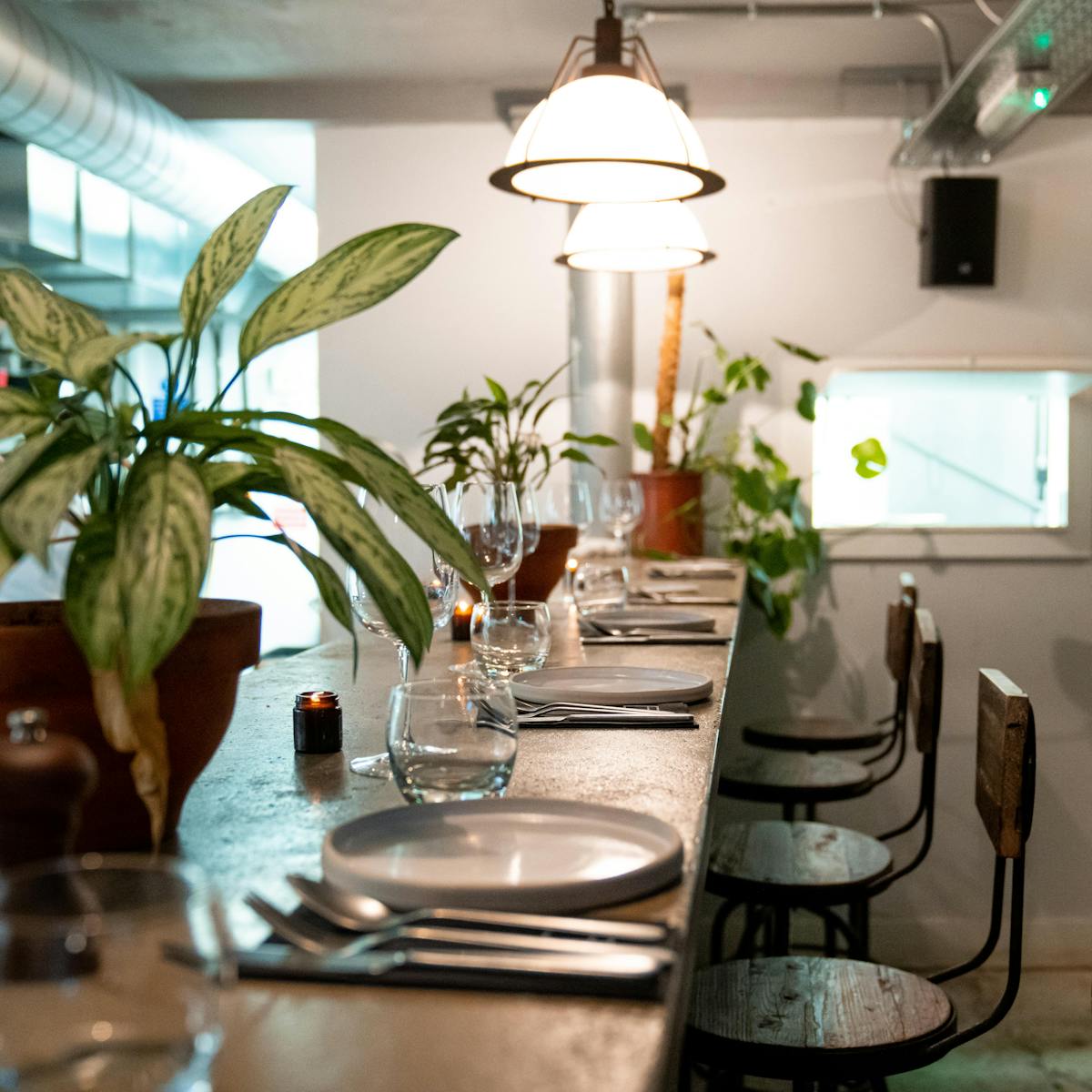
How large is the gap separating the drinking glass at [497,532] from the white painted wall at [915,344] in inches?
90.3

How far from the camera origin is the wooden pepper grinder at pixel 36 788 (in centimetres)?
70

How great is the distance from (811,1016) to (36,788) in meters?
1.07

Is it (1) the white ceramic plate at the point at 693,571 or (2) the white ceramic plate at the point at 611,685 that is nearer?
(2) the white ceramic plate at the point at 611,685

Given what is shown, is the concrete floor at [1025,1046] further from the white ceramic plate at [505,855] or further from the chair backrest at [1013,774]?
the white ceramic plate at [505,855]

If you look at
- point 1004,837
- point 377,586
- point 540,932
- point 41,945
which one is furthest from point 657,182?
point 41,945

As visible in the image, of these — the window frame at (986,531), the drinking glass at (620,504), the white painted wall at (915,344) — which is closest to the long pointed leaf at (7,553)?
the drinking glass at (620,504)

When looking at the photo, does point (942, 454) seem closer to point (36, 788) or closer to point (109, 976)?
point (36, 788)

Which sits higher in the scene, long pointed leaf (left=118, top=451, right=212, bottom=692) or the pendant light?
the pendant light

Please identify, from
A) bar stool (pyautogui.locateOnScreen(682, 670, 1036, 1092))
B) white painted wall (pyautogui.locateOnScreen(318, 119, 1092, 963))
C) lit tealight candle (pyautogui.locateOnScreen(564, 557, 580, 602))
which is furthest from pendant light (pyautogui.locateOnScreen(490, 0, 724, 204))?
white painted wall (pyautogui.locateOnScreen(318, 119, 1092, 963))

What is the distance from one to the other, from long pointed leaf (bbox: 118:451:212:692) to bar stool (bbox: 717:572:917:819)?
199cm

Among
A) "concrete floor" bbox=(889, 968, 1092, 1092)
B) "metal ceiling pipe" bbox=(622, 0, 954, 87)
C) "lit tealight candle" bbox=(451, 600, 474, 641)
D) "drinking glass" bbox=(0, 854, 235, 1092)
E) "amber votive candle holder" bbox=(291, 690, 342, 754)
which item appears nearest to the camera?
"drinking glass" bbox=(0, 854, 235, 1092)

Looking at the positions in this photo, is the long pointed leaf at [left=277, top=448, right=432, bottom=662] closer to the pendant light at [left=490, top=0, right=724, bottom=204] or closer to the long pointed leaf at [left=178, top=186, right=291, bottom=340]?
the long pointed leaf at [left=178, top=186, right=291, bottom=340]

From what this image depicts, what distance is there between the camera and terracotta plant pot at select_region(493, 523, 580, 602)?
2.46m

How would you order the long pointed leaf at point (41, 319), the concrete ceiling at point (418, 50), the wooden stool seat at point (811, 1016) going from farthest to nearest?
the concrete ceiling at point (418, 50), the wooden stool seat at point (811, 1016), the long pointed leaf at point (41, 319)
